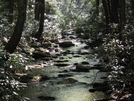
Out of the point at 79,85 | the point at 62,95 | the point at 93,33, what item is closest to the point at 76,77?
the point at 79,85

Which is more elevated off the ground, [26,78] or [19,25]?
[19,25]

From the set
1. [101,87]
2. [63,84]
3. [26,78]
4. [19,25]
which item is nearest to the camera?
[101,87]

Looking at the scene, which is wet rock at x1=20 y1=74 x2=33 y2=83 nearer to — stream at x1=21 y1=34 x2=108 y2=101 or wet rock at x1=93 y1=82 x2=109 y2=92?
stream at x1=21 y1=34 x2=108 y2=101

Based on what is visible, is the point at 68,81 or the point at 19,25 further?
the point at 68,81

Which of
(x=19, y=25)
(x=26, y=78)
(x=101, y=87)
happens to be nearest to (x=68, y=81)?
(x=101, y=87)

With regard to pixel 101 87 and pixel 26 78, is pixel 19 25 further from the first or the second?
pixel 101 87

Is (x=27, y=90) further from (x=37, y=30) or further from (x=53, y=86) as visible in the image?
(x=37, y=30)

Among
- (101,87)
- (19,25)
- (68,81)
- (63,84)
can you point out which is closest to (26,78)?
(63,84)

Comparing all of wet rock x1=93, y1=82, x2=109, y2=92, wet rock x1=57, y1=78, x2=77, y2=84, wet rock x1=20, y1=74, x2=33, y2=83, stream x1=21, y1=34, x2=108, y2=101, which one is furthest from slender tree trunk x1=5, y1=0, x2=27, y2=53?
wet rock x1=93, y1=82, x2=109, y2=92

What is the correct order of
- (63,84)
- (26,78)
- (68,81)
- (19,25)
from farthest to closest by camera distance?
(26,78) < (68,81) < (63,84) < (19,25)

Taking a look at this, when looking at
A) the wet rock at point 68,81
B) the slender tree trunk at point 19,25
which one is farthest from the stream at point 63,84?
the slender tree trunk at point 19,25

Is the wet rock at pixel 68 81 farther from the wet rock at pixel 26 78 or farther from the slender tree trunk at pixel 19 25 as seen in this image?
the slender tree trunk at pixel 19 25

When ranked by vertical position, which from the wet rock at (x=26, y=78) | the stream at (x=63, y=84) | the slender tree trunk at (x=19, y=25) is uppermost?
the slender tree trunk at (x=19, y=25)

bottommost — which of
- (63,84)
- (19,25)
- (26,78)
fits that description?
(63,84)
